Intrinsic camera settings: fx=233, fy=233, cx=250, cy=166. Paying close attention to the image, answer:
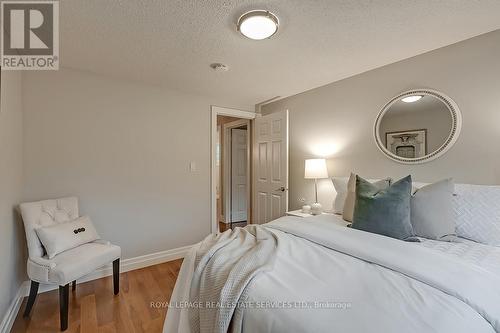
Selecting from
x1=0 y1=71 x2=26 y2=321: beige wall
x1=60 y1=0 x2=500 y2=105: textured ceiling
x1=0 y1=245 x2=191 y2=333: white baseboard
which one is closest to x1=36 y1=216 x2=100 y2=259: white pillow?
x1=0 y1=71 x2=26 y2=321: beige wall

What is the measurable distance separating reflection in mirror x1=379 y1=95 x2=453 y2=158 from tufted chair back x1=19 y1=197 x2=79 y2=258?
320 centimetres

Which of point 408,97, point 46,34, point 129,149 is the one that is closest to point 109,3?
point 46,34

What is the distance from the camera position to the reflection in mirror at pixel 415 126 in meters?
2.05

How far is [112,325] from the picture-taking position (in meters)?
1.78

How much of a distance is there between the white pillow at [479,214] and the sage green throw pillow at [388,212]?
0.33 m

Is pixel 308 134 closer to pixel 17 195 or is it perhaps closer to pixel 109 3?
pixel 109 3

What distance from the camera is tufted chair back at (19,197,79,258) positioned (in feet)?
6.17

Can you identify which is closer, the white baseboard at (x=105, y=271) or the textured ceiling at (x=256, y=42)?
the textured ceiling at (x=256, y=42)

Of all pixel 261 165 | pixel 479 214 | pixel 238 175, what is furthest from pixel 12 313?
pixel 238 175

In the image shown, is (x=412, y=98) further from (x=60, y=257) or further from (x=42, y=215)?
(x=42, y=215)

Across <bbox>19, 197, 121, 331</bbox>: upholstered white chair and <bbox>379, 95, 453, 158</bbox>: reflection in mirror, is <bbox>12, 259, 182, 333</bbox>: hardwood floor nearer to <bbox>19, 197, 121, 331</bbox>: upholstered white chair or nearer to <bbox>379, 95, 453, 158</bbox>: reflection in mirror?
<bbox>19, 197, 121, 331</bbox>: upholstered white chair

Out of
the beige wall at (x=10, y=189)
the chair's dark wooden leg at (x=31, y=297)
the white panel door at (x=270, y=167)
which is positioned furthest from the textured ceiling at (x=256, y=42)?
the chair's dark wooden leg at (x=31, y=297)

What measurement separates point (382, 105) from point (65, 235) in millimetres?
3220

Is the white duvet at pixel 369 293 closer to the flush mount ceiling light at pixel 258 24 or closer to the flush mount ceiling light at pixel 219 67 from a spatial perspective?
the flush mount ceiling light at pixel 258 24
